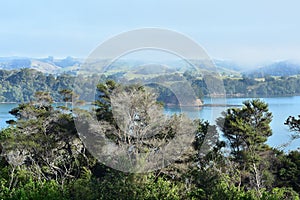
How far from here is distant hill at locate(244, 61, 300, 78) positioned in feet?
108

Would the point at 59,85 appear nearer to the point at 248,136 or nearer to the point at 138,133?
the point at 248,136

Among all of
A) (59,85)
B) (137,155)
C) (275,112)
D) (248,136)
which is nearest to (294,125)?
(248,136)

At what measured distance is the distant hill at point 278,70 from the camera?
108ft

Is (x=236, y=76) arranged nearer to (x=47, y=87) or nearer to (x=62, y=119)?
(x=47, y=87)

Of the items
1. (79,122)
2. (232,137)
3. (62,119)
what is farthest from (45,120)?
(232,137)

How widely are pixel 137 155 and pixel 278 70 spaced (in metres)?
31.7

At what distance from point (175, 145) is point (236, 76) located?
20.6 m

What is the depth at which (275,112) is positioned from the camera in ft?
72.0

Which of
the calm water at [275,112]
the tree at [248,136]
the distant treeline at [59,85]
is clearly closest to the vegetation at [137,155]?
the tree at [248,136]

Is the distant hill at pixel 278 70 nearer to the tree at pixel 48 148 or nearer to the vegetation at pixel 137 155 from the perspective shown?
the vegetation at pixel 137 155

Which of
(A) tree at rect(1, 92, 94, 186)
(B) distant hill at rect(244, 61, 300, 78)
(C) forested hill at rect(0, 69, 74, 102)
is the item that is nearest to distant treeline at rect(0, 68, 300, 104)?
(C) forested hill at rect(0, 69, 74, 102)

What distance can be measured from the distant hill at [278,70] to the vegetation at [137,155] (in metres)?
22.5

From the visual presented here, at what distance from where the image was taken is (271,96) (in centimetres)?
2867

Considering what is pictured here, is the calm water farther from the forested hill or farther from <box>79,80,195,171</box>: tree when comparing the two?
the forested hill
